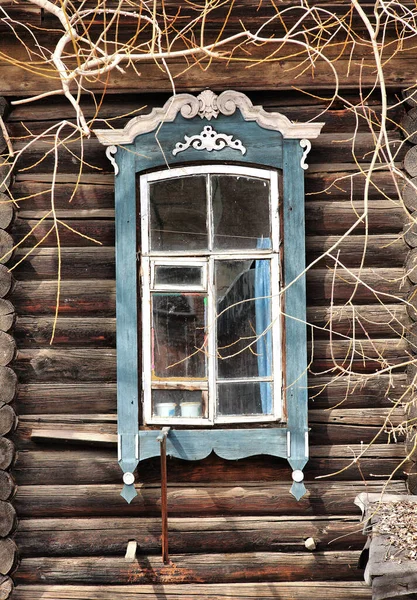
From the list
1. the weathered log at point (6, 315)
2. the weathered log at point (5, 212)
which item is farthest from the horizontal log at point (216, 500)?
the weathered log at point (5, 212)

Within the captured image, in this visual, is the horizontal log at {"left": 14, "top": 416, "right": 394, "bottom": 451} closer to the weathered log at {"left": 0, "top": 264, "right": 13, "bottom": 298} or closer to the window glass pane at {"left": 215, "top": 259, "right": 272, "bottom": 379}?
the window glass pane at {"left": 215, "top": 259, "right": 272, "bottom": 379}

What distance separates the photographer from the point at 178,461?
4.56m

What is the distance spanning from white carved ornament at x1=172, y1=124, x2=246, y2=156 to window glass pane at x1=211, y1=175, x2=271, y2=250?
0.56 ft

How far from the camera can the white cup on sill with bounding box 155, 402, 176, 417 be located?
4.59m

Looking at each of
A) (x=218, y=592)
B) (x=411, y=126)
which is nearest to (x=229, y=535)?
(x=218, y=592)

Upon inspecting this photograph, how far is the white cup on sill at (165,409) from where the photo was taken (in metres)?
4.59

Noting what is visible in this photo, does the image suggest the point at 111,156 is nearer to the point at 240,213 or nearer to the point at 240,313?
the point at 240,213

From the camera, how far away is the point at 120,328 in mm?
4531

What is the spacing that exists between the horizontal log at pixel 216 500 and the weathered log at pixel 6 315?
972 millimetres

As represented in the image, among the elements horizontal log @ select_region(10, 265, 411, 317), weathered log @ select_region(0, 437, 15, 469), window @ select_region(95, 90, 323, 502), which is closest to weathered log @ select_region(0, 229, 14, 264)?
horizontal log @ select_region(10, 265, 411, 317)

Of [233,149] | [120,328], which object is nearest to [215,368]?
[120,328]

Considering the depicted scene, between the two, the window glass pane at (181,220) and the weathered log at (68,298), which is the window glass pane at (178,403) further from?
the window glass pane at (181,220)

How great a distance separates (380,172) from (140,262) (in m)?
1.49

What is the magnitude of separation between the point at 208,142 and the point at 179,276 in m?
0.79
